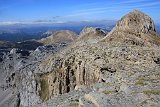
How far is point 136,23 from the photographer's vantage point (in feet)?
316

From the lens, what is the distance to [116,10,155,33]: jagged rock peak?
9356 centimetres

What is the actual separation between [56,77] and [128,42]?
82.0ft

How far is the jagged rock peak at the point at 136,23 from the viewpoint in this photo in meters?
93.6

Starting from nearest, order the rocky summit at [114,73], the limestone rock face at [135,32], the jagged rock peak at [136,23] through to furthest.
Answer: the rocky summit at [114,73] → the limestone rock face at [135,32] → the jagged rock peak at [136,23]

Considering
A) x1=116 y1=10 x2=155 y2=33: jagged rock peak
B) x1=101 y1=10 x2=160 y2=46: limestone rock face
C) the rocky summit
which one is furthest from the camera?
x1=116 y1=10 x2=155 y2=33: jagged rock peak

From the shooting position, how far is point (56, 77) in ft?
316

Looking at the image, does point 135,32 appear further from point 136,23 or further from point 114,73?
point 114,73

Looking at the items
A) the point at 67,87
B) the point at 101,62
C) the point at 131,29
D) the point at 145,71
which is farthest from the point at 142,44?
the point at 145,71

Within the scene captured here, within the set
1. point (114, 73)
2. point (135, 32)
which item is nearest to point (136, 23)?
point (135, 32)

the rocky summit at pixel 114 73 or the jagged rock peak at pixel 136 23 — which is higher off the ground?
the jagged rock peak at pixel 136 23

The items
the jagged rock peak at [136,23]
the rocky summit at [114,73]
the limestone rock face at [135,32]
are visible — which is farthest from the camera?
the jagged rock peak at [136,23]

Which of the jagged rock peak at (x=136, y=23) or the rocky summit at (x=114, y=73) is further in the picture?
the jagged rock peak at (x=136, y=23)

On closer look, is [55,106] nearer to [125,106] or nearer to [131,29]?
[125,106]

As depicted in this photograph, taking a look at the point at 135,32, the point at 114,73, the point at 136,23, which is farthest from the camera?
the point at 136,23
